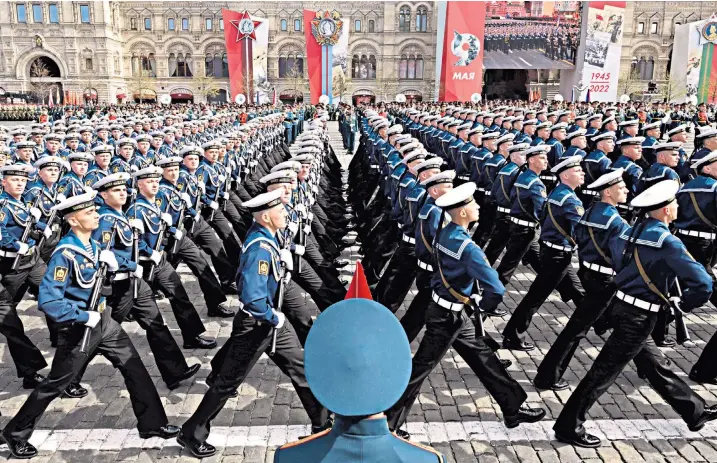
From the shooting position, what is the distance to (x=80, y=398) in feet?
18.1

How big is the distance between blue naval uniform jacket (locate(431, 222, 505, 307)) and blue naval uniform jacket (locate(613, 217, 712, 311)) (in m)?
0.98

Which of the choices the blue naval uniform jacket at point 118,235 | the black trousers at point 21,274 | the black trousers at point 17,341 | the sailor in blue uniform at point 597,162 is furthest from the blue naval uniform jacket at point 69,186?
the sailor in blue uniform at point 597,162

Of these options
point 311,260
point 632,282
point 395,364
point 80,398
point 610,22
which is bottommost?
point 80,398

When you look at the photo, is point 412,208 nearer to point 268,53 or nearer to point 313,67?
point 313,67

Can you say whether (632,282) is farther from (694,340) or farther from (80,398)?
(80,398)

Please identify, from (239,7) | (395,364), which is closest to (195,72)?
(239,7)

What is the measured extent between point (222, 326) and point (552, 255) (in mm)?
3877

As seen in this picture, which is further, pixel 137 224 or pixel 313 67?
pixel 313 67

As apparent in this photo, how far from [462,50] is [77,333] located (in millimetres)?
33896

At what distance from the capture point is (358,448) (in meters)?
1.69

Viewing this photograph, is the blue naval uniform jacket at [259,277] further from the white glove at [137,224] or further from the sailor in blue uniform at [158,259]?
the sailor in blue uniform at [158,259]

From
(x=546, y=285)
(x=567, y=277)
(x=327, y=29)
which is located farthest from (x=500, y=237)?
(x=327, y=29)

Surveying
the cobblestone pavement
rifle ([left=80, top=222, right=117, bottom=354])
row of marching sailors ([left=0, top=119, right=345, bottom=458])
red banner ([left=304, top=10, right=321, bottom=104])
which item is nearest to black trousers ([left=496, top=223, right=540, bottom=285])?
the cobblestone pavement

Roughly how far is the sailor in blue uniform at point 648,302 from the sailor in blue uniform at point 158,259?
381 cm
